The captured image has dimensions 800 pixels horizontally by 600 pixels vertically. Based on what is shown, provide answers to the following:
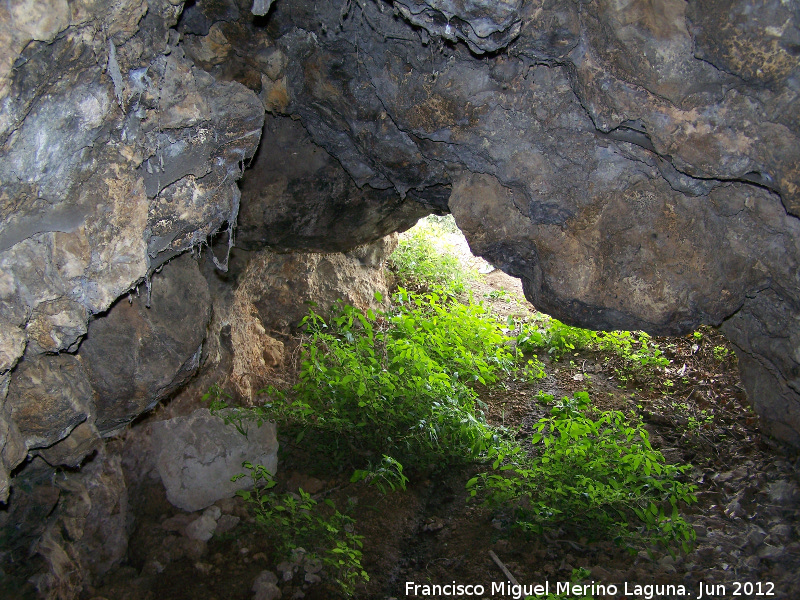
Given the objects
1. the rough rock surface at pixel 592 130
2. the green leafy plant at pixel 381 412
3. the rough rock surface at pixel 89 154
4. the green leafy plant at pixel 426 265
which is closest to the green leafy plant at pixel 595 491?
the green leafy plant at pixel 381 412

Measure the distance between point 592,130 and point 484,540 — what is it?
3015mm

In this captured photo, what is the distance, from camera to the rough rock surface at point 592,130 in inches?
101

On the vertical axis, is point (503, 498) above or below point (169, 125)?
below

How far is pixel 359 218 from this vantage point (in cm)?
559

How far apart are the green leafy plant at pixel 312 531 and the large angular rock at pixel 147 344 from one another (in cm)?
111

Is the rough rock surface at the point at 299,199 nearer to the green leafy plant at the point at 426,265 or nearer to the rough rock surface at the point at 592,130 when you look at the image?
the rough rock surface at the point at 592,130

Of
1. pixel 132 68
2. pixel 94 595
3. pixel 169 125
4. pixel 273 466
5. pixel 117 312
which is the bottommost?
pixel 94 595

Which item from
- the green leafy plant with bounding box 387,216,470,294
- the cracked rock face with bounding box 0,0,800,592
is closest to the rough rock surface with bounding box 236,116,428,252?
the cracked rock face with bounding box 0,0,800,592

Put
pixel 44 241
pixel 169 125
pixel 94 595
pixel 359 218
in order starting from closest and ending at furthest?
pixel 44 241 → pixel 169 125 → pixel 94 595 → pixel 359 218

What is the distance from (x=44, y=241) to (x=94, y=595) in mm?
2685

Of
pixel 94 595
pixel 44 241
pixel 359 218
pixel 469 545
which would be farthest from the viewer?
pixel 359 218

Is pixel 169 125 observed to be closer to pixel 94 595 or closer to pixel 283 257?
pixel 94 595

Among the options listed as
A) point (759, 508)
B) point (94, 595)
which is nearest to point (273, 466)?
point (94, 595)

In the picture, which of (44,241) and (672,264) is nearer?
(44,241)
